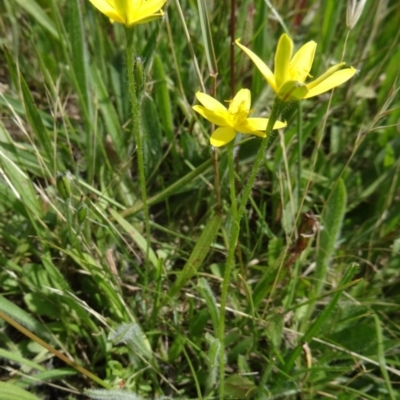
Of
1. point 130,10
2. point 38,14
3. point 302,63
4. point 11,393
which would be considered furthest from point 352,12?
point 11,393

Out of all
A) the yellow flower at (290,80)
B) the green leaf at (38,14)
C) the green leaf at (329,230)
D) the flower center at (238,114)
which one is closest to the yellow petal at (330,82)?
the yellow flower at (290,80)

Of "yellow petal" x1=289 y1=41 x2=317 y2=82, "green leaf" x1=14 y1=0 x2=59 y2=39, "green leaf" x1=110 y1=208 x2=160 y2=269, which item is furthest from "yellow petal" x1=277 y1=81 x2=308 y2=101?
"green leaf" x1=14 y1=0 x2=59 y2=39

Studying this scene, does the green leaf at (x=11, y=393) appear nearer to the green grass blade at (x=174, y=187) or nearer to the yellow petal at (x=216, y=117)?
the green grass blade at (x=174, y=187)

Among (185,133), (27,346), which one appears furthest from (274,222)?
(27,346)

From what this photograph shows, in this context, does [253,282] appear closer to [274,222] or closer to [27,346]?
[274,222]

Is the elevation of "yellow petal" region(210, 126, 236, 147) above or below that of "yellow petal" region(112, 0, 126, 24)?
below

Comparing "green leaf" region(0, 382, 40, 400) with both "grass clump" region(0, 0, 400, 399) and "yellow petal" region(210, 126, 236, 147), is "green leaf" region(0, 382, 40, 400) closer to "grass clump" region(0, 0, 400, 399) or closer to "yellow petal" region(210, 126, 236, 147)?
"grass clump" region(0, 0, 400, 399)

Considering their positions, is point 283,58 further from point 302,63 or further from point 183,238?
point 183,238
